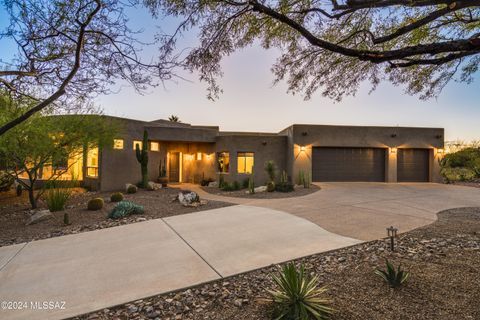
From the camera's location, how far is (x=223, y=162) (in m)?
16.2

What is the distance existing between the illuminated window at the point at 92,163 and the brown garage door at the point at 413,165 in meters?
18.9

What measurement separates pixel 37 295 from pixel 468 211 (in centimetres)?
1058

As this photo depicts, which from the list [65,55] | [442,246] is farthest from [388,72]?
[65,55]

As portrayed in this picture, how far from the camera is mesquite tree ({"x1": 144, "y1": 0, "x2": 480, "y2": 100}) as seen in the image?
3.30 metres

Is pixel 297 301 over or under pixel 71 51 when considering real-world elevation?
under

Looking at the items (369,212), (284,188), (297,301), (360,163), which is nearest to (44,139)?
(297,301)

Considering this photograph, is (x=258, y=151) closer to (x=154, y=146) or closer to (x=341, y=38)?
(x=154, y=146)

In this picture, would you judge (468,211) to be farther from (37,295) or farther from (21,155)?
(21,155)

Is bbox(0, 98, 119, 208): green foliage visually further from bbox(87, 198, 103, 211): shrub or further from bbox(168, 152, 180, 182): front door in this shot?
bbox(168, 152, 180, 182): front door

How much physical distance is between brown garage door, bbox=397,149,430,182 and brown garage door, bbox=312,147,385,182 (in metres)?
1.22

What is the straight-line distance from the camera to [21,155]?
27.5 ft

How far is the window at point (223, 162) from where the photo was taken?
1585cm

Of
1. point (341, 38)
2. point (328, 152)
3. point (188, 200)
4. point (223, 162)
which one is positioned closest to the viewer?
point (341, 38)

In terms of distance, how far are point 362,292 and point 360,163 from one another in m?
14.1
